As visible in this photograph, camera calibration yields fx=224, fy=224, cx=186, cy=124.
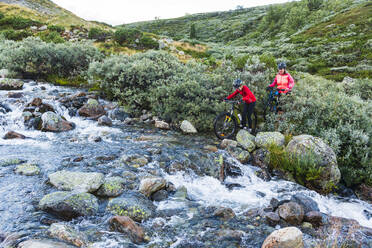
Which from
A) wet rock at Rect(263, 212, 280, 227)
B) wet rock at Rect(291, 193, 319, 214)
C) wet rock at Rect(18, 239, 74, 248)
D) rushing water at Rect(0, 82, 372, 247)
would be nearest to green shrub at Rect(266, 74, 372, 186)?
rushing water at Rect(0, 82, 372, 247)

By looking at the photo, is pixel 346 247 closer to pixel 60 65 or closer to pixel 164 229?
pixel 164 229

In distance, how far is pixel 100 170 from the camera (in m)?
6.63

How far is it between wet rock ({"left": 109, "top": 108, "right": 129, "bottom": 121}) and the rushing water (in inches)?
30.0

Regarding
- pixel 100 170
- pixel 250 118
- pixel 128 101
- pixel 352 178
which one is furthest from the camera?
pixel 128 101

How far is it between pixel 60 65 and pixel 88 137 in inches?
449

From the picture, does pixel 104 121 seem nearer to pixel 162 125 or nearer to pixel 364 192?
pixel 162 125

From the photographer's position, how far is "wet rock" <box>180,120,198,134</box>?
35.5 feet

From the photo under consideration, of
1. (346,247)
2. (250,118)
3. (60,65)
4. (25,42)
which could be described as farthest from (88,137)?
(25,42)

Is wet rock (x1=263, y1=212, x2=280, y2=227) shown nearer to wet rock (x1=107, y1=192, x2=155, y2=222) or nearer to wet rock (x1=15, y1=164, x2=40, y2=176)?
wet rock (x1=107, y1=192, x2=155, y2=222)

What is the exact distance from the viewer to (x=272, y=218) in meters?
Answer: 5.24

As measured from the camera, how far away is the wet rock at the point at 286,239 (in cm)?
393

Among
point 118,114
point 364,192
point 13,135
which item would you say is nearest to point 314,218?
point 364,192

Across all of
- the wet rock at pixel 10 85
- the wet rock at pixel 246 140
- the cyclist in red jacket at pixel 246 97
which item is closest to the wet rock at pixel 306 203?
the wet rock at pixel 246 140

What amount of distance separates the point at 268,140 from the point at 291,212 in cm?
389
